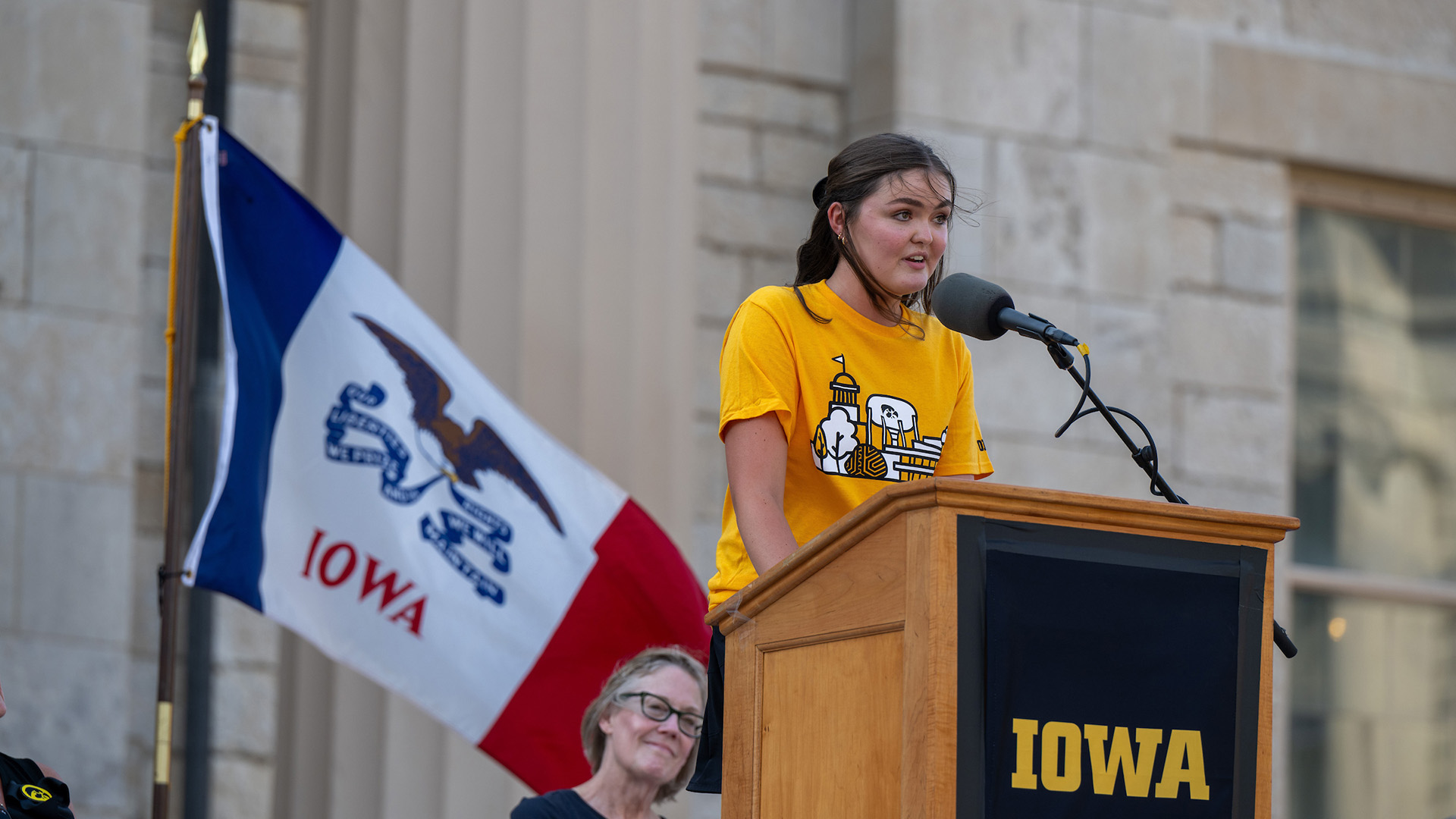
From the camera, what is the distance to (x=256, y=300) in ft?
17.0

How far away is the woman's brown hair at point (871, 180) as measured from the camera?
347 cm

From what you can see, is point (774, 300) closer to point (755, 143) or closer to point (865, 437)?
point (865, 437)

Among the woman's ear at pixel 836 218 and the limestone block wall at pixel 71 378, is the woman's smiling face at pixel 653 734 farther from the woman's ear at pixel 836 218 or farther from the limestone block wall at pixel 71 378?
the limestone block wall at pixel 71 378

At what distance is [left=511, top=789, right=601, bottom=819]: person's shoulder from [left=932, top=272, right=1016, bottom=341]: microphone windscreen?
197cm

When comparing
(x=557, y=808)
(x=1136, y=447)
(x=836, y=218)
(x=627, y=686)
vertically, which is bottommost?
(x=557, y=808)

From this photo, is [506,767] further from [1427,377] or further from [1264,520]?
[1427,377]

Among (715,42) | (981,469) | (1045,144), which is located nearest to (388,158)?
(715,42)

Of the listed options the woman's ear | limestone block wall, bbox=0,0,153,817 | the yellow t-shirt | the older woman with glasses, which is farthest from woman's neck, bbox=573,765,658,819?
limestone block wall, bbox=0,0,153,817

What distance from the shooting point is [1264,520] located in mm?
2857

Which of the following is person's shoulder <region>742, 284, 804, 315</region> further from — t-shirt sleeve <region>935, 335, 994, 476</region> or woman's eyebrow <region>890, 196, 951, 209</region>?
t-shirt sleeve <region>935, 335, 994, 476</region>

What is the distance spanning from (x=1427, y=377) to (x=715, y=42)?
12.1 feet

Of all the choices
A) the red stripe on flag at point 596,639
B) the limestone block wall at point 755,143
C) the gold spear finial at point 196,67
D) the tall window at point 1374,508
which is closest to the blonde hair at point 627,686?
the red stripe on flag at point 596,639

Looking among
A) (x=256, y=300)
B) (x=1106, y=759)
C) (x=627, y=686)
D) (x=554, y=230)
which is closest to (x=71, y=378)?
(x=256, y=300)

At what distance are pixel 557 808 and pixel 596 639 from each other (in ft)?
2.85
